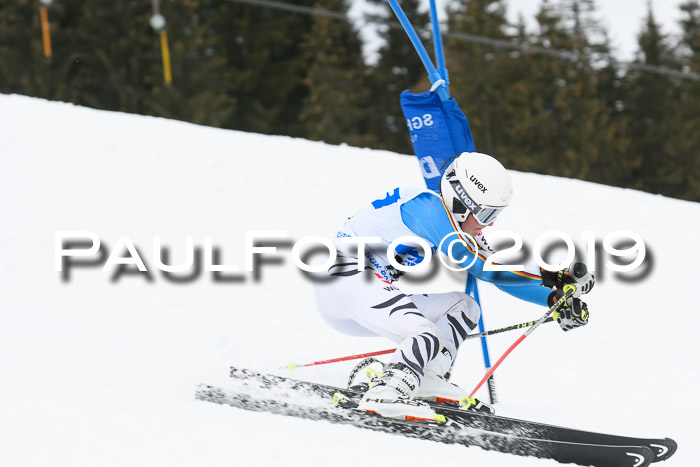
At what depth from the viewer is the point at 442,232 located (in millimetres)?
4176

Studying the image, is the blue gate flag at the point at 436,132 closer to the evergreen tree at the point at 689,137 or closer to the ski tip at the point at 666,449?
the ski tip at the point at 666,449

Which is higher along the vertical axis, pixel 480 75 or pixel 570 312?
pixel 480 75

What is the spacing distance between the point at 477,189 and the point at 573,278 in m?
0.64

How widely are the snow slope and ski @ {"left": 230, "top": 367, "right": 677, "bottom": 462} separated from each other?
0.49 feet

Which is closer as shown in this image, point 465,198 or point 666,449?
point 666,449

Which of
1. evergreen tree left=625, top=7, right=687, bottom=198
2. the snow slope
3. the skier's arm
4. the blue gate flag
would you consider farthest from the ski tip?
evergreen tree left=625, top=7, right=687, bottom=198

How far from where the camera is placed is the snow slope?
384 cm

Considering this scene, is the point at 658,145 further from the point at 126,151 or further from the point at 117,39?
the point at 126,151

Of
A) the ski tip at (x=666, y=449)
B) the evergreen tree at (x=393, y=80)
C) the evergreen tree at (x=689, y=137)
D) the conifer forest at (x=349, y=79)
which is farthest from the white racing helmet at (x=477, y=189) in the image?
the evergreen tree at (x=689, y=137)

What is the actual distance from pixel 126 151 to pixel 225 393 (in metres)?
6.29

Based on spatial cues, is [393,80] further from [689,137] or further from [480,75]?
[689,137]

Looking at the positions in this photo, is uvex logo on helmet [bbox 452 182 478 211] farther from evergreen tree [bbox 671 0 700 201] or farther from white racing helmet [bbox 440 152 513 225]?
evergreen tree [bbox 671 0 700 201]

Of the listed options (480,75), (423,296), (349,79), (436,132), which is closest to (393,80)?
(349,79)

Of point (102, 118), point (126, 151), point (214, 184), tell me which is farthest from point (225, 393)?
point (102, 118)
